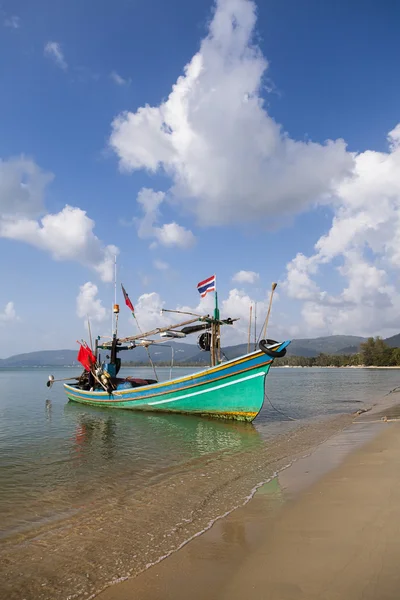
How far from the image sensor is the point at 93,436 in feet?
56.5

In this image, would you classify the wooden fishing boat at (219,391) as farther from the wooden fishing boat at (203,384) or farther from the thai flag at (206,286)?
the thai flag at (206,286)

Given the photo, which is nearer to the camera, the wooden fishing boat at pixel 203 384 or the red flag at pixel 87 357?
the wooden fishing boat at pixel 203 384

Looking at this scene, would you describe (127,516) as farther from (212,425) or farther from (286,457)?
(212,425)

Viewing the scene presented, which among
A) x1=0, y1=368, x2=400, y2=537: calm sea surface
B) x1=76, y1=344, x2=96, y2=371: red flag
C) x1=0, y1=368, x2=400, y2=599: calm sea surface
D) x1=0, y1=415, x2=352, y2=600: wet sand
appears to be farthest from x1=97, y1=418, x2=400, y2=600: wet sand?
x1=76, y1=344, x2=96, y2=371: red flag

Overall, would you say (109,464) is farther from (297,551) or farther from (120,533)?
(297,551)

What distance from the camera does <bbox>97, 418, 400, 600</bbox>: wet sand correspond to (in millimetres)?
4062

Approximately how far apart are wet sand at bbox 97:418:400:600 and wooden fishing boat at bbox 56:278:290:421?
10.7 meters

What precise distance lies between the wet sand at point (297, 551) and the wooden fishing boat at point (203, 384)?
10.7m

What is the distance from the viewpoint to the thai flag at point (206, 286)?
70.7 feet

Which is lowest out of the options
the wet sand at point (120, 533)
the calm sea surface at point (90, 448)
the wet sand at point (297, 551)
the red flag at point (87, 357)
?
the calm sea surface at point (90, 448)

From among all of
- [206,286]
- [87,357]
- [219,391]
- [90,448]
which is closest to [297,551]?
[90,448]

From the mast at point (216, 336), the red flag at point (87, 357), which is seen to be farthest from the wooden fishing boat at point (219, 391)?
the red flag at point (87, 357)

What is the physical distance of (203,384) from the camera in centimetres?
2084

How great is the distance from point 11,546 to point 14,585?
1490mm
